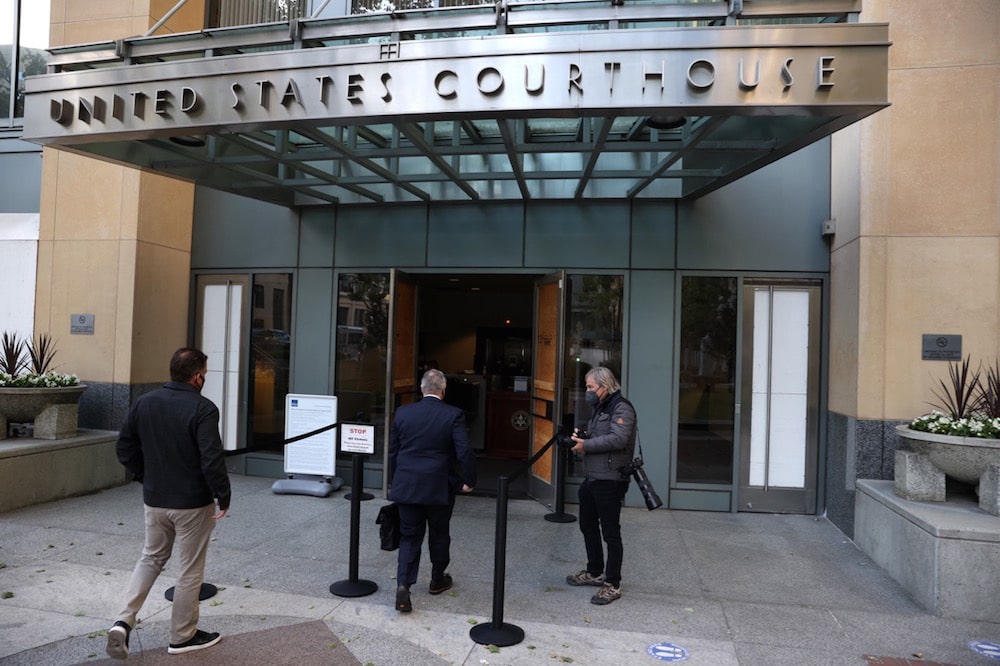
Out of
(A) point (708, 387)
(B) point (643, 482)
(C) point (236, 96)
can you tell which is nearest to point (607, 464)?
(B) point (643, 482)

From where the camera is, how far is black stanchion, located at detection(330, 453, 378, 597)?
477 centimetres

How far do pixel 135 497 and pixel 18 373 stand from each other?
7.46 ft

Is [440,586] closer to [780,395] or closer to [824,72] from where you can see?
[824,72]

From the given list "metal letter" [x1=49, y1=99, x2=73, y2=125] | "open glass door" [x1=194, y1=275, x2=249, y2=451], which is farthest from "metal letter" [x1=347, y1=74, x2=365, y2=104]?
"open glass door" [x1=194, y1=275, x2=249, y2=451]

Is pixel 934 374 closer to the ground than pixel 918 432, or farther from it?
farther from it

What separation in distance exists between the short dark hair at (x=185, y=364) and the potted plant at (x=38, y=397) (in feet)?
16.1

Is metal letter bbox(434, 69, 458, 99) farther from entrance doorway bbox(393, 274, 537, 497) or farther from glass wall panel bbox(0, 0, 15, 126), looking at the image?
glass wall panel bbox(0, 0, 15, 126)

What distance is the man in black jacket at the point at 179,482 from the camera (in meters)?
3.76

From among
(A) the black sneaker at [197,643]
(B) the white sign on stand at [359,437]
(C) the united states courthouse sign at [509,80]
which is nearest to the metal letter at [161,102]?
(C) the united states courthouse sign at [509,80]

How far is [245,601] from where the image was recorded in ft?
15.3

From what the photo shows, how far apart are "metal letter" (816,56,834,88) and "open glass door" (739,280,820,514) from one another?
357cm

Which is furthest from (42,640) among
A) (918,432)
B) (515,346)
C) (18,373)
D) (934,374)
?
(515,346)

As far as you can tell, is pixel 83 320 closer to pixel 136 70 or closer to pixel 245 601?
pixel 136 70

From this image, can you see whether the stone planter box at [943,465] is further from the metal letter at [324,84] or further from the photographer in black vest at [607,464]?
the metal letter at [324,84]
